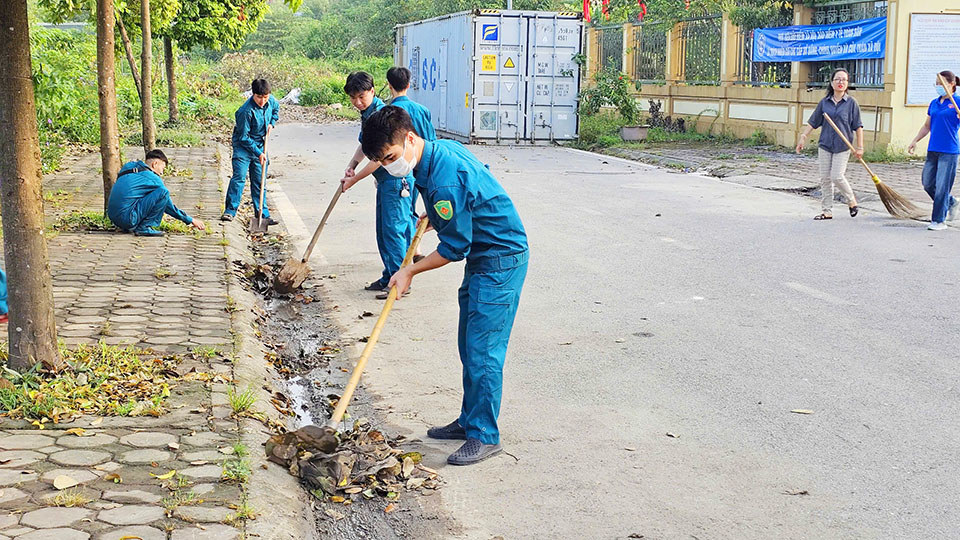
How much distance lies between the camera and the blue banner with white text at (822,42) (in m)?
19.1

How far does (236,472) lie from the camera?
4.28 meters

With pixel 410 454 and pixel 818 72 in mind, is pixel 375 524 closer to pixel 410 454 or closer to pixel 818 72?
pixel 410 454

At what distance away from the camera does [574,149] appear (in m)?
23.9

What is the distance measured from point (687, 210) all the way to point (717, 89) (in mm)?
11800

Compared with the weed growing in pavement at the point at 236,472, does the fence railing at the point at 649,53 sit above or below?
above

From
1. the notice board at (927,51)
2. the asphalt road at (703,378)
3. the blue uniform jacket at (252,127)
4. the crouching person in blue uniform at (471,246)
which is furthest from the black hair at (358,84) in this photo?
the notice board at (927,51)

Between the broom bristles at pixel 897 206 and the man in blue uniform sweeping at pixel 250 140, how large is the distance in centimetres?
673

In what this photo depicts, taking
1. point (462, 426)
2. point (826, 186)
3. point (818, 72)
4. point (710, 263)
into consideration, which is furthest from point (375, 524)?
point (818, 72)

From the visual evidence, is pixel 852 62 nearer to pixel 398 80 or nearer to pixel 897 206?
pixel 897 206

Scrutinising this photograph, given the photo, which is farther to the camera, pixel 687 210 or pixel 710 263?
pixel 687 210

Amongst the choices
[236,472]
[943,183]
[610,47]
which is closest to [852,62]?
[943,183]

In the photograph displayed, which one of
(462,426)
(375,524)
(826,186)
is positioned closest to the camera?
(375,524)

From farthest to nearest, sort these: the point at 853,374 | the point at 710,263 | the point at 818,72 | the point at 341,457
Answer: the point at 818,72
the point at 710,263
the point at 853,374
the point at 341,457

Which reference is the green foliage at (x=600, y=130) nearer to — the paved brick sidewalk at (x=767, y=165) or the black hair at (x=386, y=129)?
the paved brick sidewalk at (x=767, y=165)
